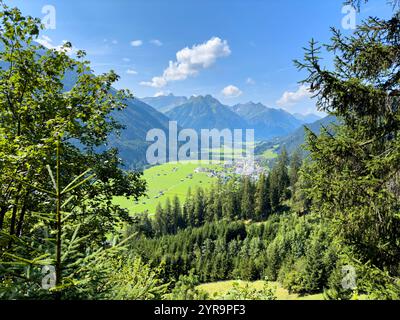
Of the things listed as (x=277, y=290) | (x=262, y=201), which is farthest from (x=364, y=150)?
(x=262, y=201)

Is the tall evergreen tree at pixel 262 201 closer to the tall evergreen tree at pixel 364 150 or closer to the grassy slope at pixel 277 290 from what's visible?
the grassy slope at pixel 277 290

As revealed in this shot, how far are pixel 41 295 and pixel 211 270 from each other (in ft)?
294

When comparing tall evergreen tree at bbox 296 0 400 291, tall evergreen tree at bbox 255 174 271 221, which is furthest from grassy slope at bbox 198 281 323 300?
tall evergreen tree at bbox 296 0 400 291

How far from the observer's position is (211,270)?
86.6 metres

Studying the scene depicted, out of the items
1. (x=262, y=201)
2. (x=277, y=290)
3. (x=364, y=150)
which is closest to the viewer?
(x=364, y=150)

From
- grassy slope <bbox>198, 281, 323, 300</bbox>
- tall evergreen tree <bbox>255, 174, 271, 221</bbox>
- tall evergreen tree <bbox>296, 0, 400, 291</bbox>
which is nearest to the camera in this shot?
tall evergreen tree <bbox>296, 0, 400, 291</bbox>

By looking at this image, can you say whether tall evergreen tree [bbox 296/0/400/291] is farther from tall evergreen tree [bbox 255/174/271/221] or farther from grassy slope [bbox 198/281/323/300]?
tall evergreen tree [bbox 255/174/271/221]

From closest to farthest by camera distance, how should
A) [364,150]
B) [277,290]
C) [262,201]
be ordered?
[364,150] < [277,290] < [262,201]

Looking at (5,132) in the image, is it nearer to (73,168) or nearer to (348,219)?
(73,168)

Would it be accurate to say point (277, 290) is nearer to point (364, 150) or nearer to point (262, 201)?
point (262, 201)

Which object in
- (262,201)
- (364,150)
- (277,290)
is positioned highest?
(364,150)

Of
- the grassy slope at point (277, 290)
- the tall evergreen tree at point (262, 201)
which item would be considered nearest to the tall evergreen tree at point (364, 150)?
the grassy slope at point (277, 290)
